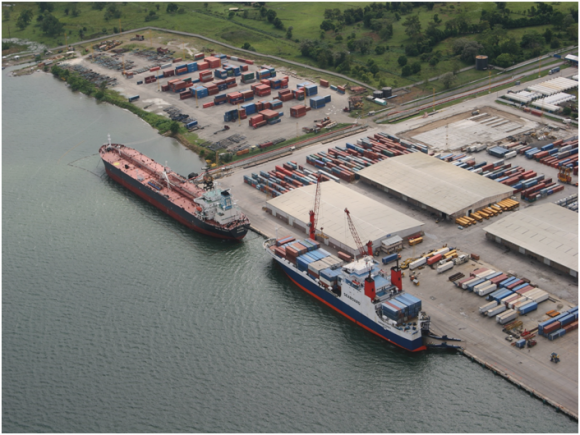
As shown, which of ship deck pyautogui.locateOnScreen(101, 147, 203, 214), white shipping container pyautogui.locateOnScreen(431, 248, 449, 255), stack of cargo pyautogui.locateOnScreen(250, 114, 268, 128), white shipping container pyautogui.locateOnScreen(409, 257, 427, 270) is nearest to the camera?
white shipping container pyautogui.locateOnScreen(409, 257, 427, 270)

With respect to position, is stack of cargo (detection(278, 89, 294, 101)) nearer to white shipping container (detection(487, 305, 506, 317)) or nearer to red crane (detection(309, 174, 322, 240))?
red crane (detection(309, 174, 322, 240))

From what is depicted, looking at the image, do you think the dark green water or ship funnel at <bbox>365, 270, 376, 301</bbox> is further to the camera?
ship funnel at <bbox>365, 270, 376, 301</bbox>

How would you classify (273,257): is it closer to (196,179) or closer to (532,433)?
(196,179)

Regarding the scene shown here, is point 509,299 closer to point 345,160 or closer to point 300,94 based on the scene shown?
point 345,160

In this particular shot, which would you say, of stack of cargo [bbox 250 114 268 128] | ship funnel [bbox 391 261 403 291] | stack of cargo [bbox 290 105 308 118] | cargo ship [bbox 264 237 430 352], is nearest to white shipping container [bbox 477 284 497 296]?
cargo ship [bbox 264 237 430 352]

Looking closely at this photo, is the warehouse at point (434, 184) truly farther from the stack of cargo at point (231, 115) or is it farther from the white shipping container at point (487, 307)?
the stack of cargo at point (231, 115)

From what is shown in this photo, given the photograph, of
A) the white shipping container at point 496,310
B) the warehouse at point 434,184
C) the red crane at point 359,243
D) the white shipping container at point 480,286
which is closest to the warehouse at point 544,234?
the warehouse at point 434,184
